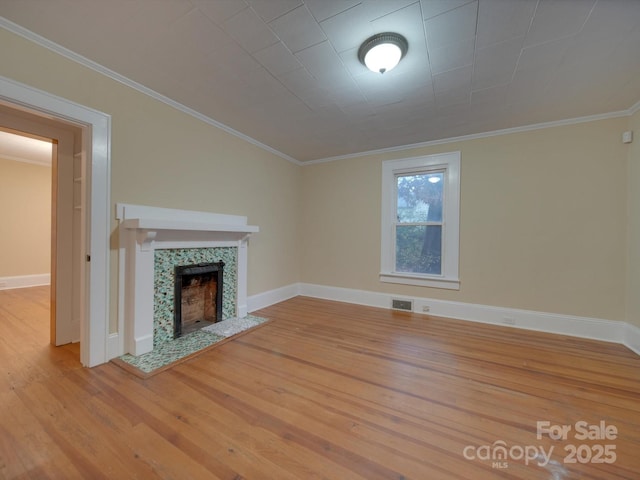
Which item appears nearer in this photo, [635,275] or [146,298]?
[146,298]

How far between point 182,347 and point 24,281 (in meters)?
5.53

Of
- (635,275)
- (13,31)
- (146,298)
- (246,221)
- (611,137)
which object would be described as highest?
(13,31)

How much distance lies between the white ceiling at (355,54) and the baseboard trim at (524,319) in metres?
2.41

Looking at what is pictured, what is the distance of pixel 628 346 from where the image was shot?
2670mm

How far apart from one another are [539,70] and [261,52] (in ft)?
7.65

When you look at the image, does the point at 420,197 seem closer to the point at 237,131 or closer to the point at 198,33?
the point at 237,131

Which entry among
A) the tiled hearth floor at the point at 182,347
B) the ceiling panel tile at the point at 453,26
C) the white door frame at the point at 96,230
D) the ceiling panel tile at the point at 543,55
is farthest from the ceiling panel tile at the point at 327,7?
the tiled hearth floor at the point at 182,347

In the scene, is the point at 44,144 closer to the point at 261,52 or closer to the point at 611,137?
the point at 261,52

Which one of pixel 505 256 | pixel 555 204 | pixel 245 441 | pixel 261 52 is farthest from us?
pixel 505 256

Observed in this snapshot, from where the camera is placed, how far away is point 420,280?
152 inches

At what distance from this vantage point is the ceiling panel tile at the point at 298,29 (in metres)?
1.63

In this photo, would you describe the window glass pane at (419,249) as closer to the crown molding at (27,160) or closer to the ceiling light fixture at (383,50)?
the ceiling light fixture at (383,50)

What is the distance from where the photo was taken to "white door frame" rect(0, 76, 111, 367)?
7.04 ft

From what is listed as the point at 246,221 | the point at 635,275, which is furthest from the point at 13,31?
the point at 635,275
